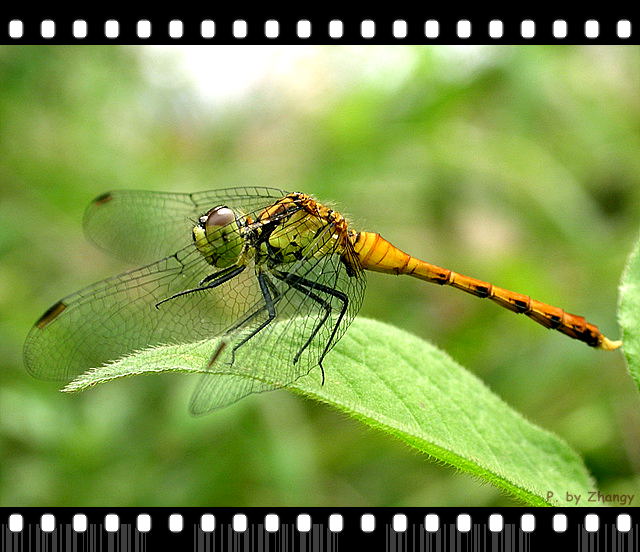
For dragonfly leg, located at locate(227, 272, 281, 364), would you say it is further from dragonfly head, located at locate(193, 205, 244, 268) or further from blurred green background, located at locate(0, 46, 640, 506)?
blurred green background, located at locate(0, 46, 640, 506)

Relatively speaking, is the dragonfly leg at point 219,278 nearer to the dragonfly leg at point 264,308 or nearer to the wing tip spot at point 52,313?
the dragonfly leg at point 264,308

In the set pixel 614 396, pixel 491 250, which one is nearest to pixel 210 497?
pixel 614 396


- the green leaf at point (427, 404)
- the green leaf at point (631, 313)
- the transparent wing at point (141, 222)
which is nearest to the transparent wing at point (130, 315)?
the transparent wing at point (141, 222)

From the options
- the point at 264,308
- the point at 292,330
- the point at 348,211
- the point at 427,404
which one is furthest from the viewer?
the point at 348,211

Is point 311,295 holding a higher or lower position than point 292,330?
higher

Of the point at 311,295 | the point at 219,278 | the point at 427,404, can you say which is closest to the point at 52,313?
the point at 219,278

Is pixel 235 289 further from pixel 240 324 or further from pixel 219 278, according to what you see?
pixel 240 324
